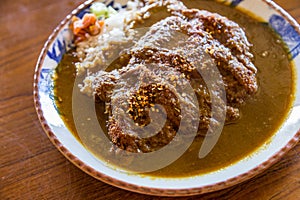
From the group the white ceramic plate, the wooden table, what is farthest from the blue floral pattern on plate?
the wooden table

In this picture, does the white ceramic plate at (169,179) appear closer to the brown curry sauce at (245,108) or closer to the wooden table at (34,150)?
the brown curry sauce at (245,108)

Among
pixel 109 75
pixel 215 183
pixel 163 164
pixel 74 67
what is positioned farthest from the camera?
pixel 74 67

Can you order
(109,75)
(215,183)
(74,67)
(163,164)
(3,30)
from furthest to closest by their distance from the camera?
(3,30) < (74,67) < (109,75) < (163,164) < (215,183)

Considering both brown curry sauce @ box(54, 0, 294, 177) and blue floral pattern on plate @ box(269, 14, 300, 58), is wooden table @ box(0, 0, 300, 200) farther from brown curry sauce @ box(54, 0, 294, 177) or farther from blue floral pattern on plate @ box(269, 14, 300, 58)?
blue floral pattern on plate @ box(269, 14, 300, 58)

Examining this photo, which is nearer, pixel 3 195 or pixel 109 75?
pixel 3 195

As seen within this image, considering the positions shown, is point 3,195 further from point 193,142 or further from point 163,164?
point 193,142

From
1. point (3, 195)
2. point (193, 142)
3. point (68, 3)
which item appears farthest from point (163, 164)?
point (68, 3)

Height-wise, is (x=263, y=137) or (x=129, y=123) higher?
(x=263, y=137)
